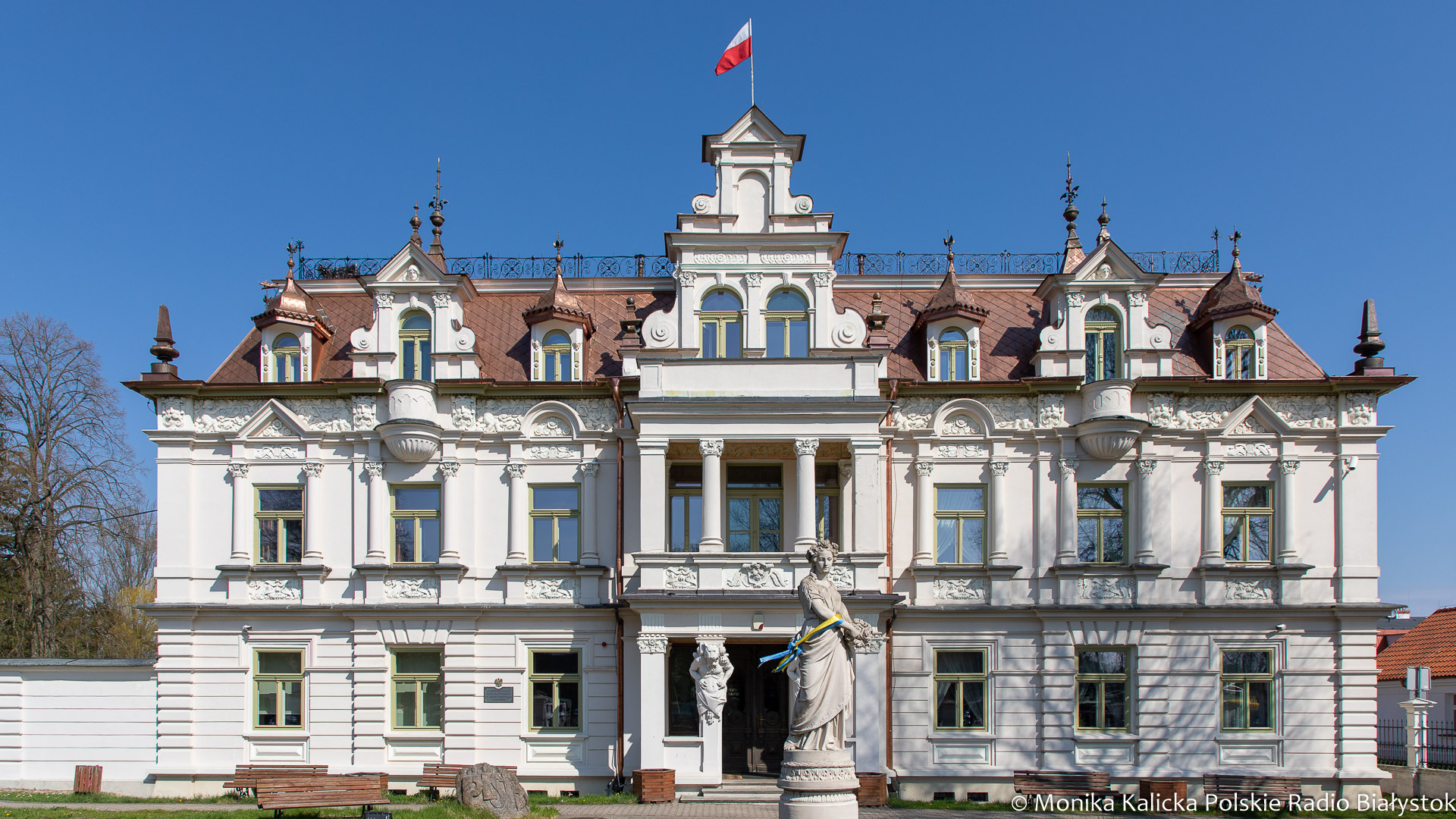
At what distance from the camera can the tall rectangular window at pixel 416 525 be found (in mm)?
22375

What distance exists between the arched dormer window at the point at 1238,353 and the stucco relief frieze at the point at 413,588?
17.6 m

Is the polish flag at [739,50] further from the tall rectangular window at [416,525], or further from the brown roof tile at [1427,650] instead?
the brown roof tile at [1427,650]

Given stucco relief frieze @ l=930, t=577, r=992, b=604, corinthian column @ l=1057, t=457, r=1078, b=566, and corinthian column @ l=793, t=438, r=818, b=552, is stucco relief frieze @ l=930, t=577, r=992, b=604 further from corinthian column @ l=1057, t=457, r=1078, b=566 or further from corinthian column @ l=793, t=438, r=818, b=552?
corinthian column @ l=793, t=438, r=818, b=552

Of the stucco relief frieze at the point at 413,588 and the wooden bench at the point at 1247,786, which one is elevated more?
the stucco relief frieze at the point at 413,588

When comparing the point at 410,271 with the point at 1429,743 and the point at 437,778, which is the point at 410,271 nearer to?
the point at 437,778

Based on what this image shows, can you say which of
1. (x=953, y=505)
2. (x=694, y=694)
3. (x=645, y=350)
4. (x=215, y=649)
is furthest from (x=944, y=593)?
(x=215, y=649)

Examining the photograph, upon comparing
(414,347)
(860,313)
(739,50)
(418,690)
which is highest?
(739,50)

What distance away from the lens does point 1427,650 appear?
2878 cm

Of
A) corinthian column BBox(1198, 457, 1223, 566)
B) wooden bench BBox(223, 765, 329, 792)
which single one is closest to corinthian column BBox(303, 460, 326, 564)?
wooden bench BBox(223, 765, 329, 792)

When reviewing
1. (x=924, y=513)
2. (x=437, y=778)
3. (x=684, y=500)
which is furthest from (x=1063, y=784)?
(x=437, y=778)

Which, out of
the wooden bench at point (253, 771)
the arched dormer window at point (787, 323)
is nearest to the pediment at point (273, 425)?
the wooden bench at point (253, 771)

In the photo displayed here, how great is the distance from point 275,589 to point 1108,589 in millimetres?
17455

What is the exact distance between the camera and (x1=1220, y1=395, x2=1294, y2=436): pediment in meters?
22.2

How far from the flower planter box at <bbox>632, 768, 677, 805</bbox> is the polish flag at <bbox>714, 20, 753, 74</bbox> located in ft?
48.5
